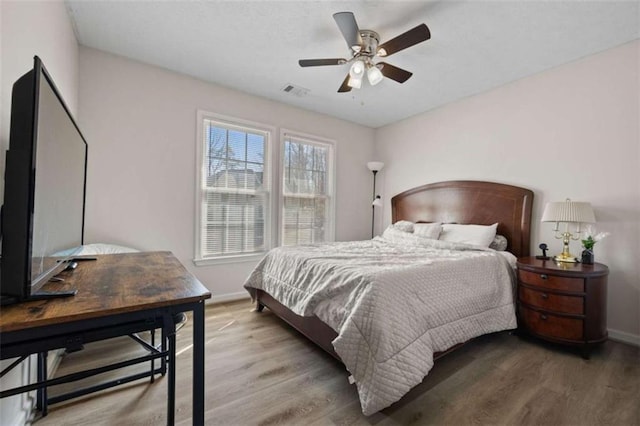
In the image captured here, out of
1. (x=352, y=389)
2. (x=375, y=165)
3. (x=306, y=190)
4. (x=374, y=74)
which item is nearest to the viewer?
(x=352, y=389)

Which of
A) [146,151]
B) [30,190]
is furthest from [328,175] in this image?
[30,190]

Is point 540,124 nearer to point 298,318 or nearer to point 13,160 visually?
point 298,318

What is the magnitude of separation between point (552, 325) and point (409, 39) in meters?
2.55

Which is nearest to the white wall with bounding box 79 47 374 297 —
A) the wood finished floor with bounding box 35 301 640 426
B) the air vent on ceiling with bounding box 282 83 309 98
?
the air vent on ceiling with bounding box 282 83 309 98

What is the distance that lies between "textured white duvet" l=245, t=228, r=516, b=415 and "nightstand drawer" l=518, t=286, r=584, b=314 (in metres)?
0.13

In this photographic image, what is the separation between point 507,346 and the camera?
7.76 ft

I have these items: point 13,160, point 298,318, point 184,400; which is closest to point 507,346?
point 298,318

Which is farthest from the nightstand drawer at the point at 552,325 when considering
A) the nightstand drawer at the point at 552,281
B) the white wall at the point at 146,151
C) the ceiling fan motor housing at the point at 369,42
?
the white wall at the point at 146,151

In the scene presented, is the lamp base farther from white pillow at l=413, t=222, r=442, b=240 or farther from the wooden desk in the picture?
the wooden desk

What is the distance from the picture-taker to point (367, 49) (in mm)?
2305

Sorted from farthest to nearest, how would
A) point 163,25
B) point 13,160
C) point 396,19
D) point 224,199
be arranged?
point 224,199
point 163,25
point 396,19
point 13,160

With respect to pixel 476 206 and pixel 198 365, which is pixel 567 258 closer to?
pixel 476 206

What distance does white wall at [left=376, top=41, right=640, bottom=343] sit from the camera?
2424mm

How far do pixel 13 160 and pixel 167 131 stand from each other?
8.17ft
